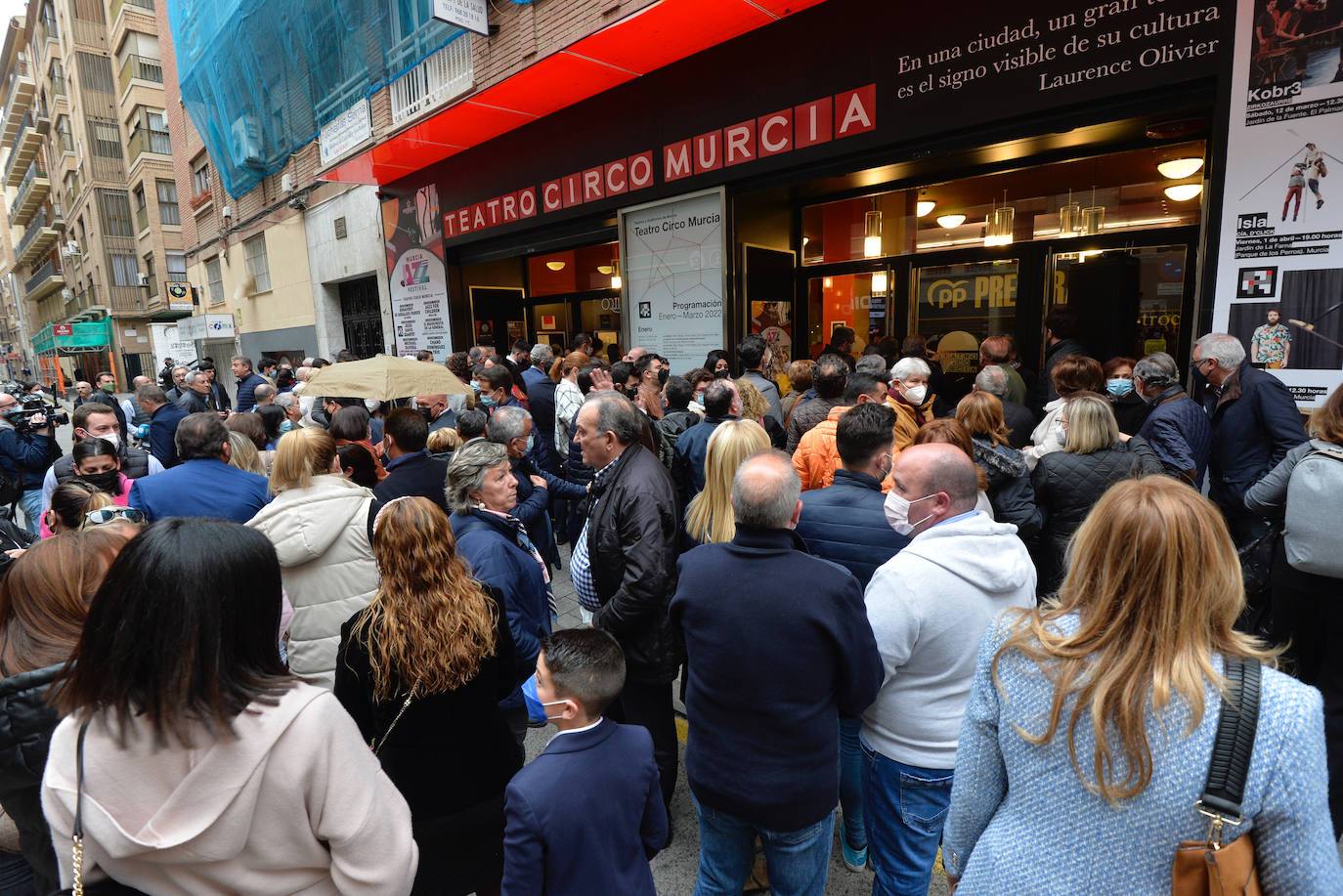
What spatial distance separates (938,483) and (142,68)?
125 ft

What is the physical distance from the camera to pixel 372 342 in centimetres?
1603

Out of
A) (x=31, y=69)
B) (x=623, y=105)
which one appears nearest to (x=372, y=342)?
(x=623, y=105)

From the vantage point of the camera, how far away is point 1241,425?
14.4ft

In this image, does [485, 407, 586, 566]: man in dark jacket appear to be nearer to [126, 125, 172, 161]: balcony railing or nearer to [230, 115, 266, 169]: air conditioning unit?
[230, 115, 266, 169]: air conditioning unit

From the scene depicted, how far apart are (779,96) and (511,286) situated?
797 cm

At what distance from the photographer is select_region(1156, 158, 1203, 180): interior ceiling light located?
6.67m

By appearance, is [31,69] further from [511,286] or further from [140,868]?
[140,868]

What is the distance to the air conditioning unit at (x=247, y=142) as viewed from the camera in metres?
16.0

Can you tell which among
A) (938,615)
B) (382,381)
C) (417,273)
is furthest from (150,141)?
(938,615)

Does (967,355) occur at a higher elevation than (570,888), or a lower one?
higher

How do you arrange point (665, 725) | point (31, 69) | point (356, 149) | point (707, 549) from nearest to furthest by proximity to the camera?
1. point (707, 549)
2. point (665, 725)
3. point (356, 149)
4. point (31, 69)

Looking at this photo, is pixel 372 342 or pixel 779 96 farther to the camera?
pixel 372 342

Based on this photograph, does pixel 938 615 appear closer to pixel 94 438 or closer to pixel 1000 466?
pixel 1000 466

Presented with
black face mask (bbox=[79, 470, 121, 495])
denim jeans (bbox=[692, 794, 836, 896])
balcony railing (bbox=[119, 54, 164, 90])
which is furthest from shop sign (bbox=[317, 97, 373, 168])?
balcony railing (bbox=[119, 54, 164, 90])
